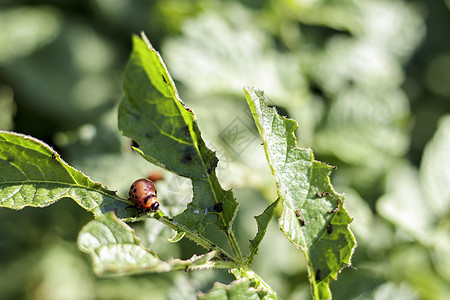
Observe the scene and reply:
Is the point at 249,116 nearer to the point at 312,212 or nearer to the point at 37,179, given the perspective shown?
the point at 312,212

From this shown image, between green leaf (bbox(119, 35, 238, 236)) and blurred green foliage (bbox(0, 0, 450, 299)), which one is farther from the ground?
green leaf (bbox(119, 35, 238, 236))

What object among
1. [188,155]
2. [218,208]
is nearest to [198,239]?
[218,208]

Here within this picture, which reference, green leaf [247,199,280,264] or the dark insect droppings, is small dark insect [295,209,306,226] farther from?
the dark insect droppings

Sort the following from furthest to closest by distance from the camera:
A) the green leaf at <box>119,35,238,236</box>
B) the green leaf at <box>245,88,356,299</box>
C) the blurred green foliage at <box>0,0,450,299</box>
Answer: the blurred green foliage at <box>0,0,450,299</box> < the green leaf at <box>245,88,356,299</box> < the green leaf at <box>119,35,238,236</box>

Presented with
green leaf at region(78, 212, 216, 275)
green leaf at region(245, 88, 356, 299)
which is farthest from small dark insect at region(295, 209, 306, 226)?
green leaf at region(78, 212, 216, 275)

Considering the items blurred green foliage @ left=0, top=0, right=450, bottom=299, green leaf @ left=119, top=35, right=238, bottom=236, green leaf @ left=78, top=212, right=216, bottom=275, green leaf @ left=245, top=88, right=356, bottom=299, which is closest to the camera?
green leaf @ left=78, top=212, right=216, bottom=275

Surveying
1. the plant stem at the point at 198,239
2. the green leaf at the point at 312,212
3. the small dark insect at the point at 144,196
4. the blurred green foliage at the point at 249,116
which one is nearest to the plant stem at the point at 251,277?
the plant stem at the point at 198,239

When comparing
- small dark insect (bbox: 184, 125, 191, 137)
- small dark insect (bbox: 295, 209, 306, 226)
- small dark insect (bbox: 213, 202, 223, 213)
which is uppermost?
small dark insect (bbox: 184, 125, 191, 137)

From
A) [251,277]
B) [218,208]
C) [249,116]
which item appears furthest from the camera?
[249,116]

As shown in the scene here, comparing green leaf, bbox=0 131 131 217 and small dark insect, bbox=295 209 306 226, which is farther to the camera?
small dark insect, bbox=295 209 306 226
